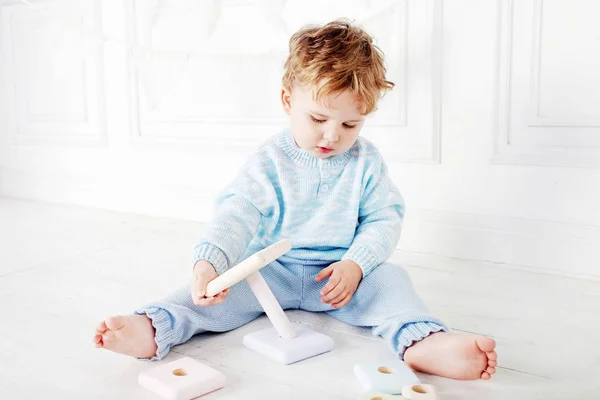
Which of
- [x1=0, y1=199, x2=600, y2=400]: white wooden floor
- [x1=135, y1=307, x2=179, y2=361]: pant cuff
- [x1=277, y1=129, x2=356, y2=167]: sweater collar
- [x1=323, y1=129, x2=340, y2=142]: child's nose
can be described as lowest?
[x1=0, y1=199, x2=600, y2=400]: white wooden floor

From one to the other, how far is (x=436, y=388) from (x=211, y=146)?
106cm

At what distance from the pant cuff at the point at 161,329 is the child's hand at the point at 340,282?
0.21 meters

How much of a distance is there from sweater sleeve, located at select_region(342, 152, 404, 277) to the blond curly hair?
0.44ft

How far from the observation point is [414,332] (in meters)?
0.82

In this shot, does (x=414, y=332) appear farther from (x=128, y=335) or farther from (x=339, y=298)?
(x=128, y=335)

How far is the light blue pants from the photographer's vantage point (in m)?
0.84

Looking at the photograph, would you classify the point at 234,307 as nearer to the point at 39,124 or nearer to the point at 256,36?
the point at 256,36

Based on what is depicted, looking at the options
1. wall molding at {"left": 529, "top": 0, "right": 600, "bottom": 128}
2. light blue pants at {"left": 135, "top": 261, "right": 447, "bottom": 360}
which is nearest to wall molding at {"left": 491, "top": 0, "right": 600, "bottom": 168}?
wall molding at {"left": 529, "top": 0, "right": 600, "bottom": 128}

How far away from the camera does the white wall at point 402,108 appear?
3.89ft

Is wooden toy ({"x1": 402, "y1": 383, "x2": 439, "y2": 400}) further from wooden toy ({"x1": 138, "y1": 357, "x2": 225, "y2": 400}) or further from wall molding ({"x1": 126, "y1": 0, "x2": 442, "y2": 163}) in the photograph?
wall molding ({"x1": 126, "y1": 0, "x2": 442, "y2": 163})

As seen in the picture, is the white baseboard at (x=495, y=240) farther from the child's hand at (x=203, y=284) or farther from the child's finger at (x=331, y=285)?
the child's hand at (x=203, y=284)

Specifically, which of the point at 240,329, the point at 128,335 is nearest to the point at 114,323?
the point at 128,335

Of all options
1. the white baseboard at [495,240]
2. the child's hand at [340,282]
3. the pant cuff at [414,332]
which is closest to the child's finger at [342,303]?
the child's hand at [340,282]

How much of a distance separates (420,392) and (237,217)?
0.39 m
